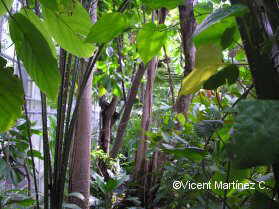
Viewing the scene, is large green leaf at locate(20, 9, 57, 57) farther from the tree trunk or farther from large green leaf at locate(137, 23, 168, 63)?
the tree trunk

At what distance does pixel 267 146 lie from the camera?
19 cm

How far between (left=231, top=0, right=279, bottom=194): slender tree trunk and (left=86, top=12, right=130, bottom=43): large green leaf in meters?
0.18

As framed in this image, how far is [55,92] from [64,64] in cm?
32

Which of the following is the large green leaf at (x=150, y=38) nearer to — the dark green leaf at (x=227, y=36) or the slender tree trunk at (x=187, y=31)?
the dark green leaf at (x=227, y=36)

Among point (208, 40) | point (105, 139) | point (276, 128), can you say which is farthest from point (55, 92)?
point (105, 139)

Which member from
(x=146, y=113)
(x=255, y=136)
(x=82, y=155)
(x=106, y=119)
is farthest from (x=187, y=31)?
(x=106, y=119)

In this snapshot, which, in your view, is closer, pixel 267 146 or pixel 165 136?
pixel 267 146

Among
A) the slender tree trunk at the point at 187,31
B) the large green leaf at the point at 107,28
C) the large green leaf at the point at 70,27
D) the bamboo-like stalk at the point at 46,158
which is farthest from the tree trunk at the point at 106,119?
the large green leaf at the point at 107,28

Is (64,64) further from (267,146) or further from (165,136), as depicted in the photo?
(267,146)

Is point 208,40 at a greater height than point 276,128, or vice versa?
point 208,40

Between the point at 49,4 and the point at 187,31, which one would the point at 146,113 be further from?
the point at 49,4

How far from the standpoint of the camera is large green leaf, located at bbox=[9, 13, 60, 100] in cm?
42

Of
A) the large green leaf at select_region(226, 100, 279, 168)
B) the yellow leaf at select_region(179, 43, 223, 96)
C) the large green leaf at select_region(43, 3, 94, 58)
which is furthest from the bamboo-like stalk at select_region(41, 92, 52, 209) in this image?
the large green leaf at select_region(226, 100, 279, 168)

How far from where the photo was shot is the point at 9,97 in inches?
17.3
